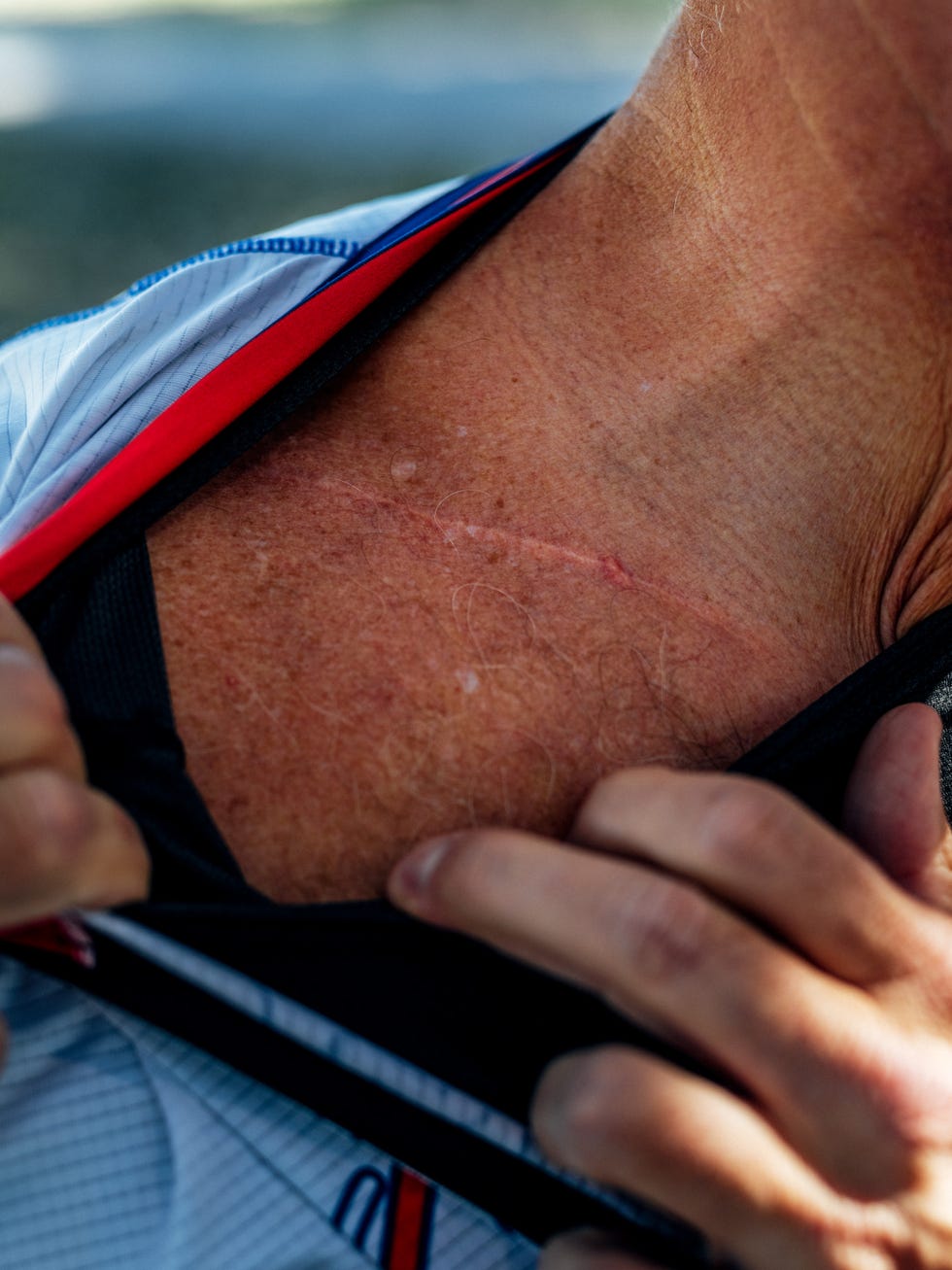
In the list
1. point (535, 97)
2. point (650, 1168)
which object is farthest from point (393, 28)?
point (650, 1168)

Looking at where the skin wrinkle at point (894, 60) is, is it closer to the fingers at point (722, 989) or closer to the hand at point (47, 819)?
the fingers at point (722, 989)

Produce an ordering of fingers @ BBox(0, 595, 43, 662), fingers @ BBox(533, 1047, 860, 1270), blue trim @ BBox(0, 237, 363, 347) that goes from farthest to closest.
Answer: blue trim @ BBox(0, 237, 363, 347), fingers @ BBox(0, 595, 43, 662), fingers @ BBox(533, 1047, 860, 1270)

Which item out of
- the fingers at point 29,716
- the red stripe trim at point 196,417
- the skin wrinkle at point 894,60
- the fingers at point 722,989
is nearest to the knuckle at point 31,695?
the fingers at point 29,716

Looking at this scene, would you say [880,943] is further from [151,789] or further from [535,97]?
[535,97]

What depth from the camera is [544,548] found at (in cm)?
71

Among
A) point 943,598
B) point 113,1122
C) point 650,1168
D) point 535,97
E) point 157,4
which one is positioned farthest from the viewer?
point 157,4

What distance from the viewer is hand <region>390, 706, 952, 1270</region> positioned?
0.43m

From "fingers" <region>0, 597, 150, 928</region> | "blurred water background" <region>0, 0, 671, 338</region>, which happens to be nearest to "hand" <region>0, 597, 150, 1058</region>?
"fingers" <region>0, 597, 150, 928</region>

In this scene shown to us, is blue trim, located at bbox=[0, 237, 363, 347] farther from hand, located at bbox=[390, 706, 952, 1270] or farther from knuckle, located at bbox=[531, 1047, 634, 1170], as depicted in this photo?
knuckle, located at bbox=[531, 1047, 634, 1170]

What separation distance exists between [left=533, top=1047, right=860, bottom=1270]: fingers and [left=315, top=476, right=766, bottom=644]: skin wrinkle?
1.13 ft

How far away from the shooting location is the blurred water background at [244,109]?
326cm

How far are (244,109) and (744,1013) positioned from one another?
464cm

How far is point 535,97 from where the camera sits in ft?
14.3

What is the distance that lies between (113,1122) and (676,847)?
0.34 metres
